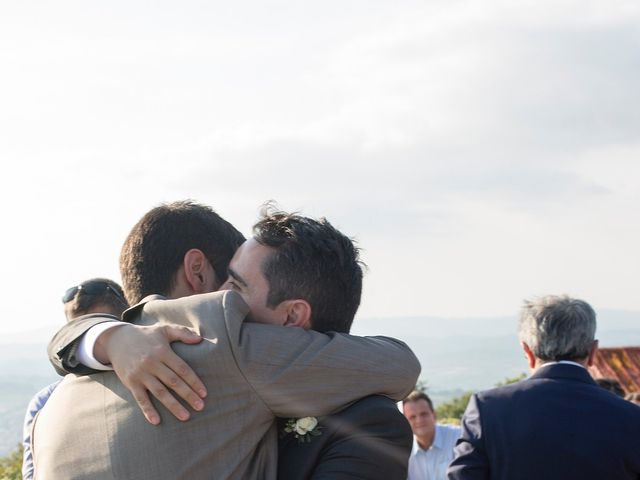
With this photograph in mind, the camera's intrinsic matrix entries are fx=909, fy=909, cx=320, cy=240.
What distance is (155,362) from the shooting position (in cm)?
255

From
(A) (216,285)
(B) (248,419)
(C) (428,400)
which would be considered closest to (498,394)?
(A) (216,285)

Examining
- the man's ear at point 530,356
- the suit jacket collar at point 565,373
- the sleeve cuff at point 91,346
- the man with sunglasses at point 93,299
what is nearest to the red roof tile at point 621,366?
the man's ear at point 530,356

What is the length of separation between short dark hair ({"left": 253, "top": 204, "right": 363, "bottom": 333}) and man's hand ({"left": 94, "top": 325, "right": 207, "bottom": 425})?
38 cm

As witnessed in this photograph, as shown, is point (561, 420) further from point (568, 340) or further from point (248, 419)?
point (248, 419)

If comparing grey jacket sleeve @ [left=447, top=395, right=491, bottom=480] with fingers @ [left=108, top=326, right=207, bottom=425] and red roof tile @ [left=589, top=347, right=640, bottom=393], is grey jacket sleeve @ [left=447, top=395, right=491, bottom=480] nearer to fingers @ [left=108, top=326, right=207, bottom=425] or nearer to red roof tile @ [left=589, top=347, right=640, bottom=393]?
fingers @ [left=108, top=326, right=207, bottom=425]

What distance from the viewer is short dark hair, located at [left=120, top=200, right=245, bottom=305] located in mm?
3242

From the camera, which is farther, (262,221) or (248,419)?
(262,221)

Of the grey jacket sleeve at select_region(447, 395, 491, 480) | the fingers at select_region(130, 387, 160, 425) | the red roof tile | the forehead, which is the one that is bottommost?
the red roof tile

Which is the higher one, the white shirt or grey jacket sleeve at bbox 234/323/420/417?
grey jacket sleeve at bbox 234/323/420/417

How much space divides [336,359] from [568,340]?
235 cm

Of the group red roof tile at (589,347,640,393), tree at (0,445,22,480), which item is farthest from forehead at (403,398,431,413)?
red roof tile at (589,347,640,393)

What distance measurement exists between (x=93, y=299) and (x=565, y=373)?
277 centimetres

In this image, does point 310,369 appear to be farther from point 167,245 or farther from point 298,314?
point 167,245

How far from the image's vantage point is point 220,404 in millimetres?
2553
